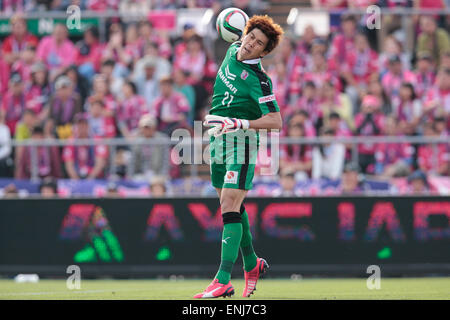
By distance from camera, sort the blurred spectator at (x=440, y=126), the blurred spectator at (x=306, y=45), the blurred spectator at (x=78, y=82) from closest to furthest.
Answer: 1. the blurred spectator at (x=440, y=126)
2. the blurred spectator at (x=78, y=82)
3. the blurred spectator at (x=306, y=45)

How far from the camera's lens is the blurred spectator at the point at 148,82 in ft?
54.6

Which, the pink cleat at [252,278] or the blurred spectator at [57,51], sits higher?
the blurred spectator at [57,51]

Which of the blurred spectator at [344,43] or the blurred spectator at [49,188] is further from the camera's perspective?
the blurred spectator at [344,43]

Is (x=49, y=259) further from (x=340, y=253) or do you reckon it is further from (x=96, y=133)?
(x=340, y=253)

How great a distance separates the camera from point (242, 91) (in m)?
8.66

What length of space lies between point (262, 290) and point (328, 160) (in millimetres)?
4273

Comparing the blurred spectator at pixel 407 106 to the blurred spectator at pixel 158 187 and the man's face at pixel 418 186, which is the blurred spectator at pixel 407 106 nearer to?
the man's face at pixel 418 186

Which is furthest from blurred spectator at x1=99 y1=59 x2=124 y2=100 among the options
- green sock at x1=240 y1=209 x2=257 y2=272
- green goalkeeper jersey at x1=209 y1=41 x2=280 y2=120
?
green sock at x1=240 y1=209 x2=257 y2=272

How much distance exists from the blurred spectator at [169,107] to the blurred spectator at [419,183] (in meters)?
4.15

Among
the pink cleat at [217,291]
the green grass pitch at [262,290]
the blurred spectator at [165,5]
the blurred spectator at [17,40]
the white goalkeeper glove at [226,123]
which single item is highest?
the blurred spectator at [165,5]

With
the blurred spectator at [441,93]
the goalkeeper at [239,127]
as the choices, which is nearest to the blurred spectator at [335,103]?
the blurred spectator at [441,93]

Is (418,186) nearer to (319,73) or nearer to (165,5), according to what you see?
(319,73)

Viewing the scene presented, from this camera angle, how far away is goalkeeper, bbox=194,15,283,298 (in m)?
8.38
